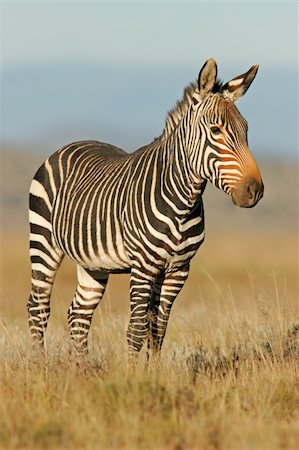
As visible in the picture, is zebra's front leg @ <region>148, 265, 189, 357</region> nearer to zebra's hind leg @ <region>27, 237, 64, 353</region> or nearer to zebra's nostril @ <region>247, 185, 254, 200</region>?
zebra's nostril @ <region>247, 185, 254, 200</region>

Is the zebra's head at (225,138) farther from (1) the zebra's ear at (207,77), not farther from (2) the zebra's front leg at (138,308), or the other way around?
(2) the zebra's front leg at (138,308)

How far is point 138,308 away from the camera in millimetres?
8477

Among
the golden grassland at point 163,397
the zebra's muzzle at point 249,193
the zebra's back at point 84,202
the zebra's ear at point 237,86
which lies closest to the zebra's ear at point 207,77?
the zebra's ear at point 237,86

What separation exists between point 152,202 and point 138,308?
0.94m

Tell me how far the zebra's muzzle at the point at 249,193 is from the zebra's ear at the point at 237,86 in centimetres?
100

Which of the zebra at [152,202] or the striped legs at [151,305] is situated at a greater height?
the zebra at [152,202]

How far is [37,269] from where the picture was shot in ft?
33.6

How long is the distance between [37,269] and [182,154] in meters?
2.64

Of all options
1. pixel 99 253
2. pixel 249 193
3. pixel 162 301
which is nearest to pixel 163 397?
pixel 249 193

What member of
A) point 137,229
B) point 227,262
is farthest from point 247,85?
point 227,262

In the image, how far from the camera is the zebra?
7.90 m

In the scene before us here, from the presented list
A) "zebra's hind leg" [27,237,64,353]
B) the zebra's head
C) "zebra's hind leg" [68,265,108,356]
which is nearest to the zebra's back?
"zebra's hind leg" [27,237,64,353]

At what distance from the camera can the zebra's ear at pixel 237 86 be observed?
816cm

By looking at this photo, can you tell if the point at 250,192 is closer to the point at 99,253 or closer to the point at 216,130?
the point at 216,130
